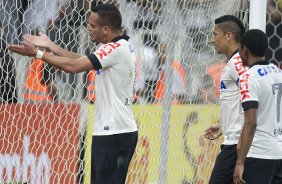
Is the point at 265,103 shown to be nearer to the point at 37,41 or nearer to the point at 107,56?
the point at 107,56

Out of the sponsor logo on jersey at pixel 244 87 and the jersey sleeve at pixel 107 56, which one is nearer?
the sponsor logo on jersey at pixel 244 87

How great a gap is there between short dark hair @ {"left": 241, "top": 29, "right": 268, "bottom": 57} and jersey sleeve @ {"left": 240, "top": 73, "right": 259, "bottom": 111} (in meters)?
0.21

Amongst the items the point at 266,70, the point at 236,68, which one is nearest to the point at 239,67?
the point at 236,68

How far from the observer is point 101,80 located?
5.21 meters

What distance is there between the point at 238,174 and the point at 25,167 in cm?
229

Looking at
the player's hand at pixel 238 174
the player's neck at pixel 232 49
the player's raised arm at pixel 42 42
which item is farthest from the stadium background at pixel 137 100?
the player's hand at pixel 238 174

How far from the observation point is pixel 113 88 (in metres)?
5.17

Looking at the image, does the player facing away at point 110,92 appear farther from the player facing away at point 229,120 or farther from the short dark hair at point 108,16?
the player facing away at point 229,120

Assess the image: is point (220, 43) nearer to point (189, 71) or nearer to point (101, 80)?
point (101, 80)

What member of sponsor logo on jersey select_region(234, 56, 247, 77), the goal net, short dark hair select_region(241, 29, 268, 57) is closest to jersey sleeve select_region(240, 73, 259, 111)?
short dark hair select_region(241, 29, 268, 57)

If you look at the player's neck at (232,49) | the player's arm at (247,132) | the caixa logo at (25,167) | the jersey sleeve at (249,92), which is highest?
the player's neck at (232,49)

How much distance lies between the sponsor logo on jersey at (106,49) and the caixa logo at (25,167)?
1853mm

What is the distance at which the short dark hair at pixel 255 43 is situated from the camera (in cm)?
505

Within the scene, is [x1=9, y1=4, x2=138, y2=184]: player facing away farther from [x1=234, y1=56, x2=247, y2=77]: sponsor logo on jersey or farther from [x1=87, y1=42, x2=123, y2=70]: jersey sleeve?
[x1=234, y1=56, x2=247, y2=77]: sponsor logo on jersey
